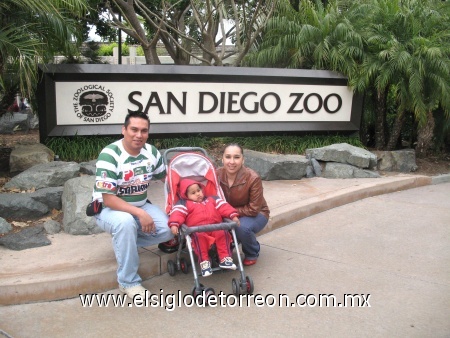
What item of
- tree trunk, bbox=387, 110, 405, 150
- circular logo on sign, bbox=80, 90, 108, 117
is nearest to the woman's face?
circular logo on sign, bbox=80, 90, 108, 117

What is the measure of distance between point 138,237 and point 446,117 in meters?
7.01

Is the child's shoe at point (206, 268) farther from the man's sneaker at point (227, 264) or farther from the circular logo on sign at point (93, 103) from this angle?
the circular logo on sign at point (93, 103)

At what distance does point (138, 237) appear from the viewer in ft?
14.0

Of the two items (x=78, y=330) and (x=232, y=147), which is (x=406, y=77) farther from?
(x=78, y=330)

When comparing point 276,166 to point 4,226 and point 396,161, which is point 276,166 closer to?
point 396,161

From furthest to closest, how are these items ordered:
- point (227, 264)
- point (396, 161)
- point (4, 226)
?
1. point (396, 161)
2. point (4, 226)
3. point (227, 264)

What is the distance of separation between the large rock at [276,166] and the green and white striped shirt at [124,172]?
315cm

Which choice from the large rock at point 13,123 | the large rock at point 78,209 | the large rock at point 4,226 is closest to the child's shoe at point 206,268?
the large rock at point 78,209

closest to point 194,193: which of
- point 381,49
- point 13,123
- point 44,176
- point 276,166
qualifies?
point 44,176

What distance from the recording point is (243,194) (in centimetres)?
449

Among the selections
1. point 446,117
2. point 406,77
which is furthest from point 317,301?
point 446,117

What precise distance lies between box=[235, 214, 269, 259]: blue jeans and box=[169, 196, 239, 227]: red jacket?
0.21 m

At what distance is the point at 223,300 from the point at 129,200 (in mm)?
1114

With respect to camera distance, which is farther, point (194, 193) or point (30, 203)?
point (30, 203)
